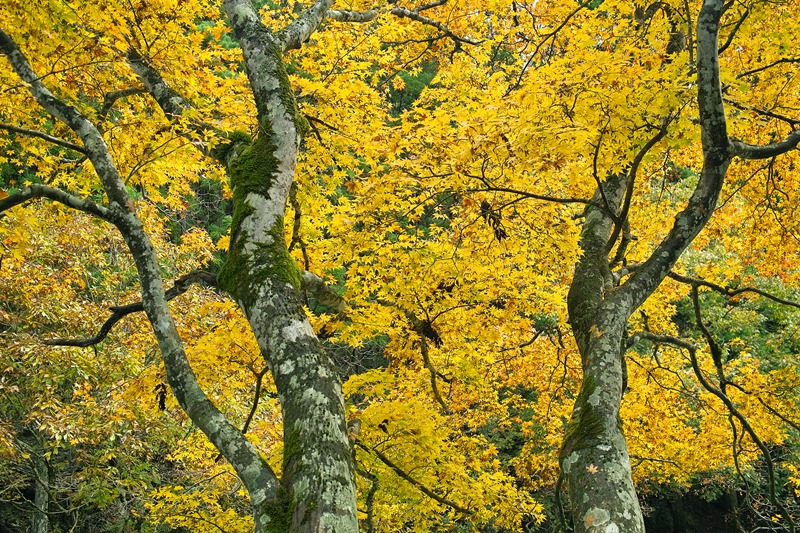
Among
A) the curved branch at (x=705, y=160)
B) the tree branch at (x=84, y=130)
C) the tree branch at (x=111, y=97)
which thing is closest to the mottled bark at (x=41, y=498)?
the tree branch at (x=111, y=97)

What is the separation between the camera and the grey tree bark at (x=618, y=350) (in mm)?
2732

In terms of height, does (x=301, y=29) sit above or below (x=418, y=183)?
above

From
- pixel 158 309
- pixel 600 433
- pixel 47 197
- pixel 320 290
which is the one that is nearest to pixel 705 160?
pixel 600 433

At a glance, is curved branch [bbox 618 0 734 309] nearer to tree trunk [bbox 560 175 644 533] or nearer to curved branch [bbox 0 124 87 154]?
tree trunk [bbox 560 175 644 533]

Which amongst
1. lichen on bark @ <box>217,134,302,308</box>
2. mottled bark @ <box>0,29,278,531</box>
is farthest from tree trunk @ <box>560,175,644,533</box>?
lichen on bark @ <box>217,134,302,308</box>

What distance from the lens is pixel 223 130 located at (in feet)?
12.6

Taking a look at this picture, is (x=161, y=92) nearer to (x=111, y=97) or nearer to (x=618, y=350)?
(x=111, y=97)

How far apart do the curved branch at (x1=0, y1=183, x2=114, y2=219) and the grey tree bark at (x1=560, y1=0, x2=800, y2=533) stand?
2770 millimetres

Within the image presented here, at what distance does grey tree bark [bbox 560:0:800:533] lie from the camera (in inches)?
108

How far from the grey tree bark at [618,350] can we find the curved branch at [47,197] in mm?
2770

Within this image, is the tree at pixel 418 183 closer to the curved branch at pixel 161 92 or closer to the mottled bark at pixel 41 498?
the curved branch at pixel 161 92

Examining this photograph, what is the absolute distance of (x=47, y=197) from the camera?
283 cm

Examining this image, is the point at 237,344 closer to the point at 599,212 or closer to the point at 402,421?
the point at 402,421

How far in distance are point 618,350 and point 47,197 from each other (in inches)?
127
